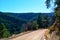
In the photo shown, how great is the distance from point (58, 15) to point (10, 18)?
431 feet

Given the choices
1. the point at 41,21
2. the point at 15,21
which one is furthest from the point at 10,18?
the point at 41,21

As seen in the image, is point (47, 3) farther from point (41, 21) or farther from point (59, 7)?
point (41, 21)

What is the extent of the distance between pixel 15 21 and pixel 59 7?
125 meters

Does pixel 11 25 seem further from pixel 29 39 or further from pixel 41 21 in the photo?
pixel 29 39

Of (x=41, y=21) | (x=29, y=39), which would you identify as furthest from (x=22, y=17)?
(x=29, y=39)

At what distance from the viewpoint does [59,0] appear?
54.0 ft

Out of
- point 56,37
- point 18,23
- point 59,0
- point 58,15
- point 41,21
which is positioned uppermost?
point 59,0

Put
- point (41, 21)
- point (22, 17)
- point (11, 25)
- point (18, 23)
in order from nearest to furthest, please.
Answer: point (41, 21)
point (11, 25)
point (18, 23)
point (22, 17)

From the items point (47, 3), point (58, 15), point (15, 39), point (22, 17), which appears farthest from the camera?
point (22, 17)

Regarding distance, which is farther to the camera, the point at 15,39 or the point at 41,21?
the point at 41,21

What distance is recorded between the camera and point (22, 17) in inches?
6132

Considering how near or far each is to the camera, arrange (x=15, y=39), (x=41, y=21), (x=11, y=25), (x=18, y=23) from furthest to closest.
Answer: (x=18, y=23), (x=11, y=25), (x=41, y=21), (x=15, y=39)

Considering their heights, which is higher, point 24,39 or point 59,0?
point 59,0

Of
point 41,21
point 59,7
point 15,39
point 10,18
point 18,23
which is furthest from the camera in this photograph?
point 10,18
